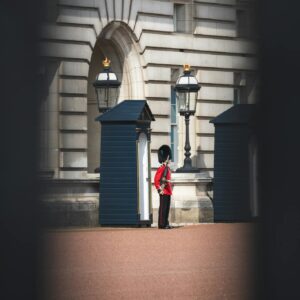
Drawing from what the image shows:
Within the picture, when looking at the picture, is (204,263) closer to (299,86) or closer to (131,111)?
(131,111)

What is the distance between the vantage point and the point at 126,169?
18.6 m

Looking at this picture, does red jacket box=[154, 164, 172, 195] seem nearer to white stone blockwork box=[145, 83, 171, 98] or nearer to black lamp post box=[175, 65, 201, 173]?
black lamp post box=[175, 65, 201, 173]

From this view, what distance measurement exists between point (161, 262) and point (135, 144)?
5818 mm

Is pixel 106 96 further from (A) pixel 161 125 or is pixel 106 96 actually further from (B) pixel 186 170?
(A) pixel 161 125

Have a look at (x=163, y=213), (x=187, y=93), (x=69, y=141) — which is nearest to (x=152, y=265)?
(x=163, y=213)

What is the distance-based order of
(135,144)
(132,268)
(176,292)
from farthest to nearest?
1. (135,144)
2. (132,268)
3. (176,292)

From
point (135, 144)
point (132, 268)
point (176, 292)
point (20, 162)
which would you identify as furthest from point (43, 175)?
point (135, 144)

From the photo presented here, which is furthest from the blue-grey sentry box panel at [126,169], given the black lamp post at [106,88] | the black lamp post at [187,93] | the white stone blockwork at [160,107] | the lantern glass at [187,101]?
the white stone blockwork at [160,107]

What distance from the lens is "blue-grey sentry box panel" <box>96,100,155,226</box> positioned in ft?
60.1

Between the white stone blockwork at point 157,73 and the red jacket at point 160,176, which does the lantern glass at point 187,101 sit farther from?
the white stone blockwork at point 157,73

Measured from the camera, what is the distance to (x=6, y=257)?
3.10 ft

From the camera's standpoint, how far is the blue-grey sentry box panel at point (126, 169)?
1831 centimetres

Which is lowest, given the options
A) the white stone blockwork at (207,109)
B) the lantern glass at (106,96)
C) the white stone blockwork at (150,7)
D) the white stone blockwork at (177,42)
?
the lantern glass at (106,96)

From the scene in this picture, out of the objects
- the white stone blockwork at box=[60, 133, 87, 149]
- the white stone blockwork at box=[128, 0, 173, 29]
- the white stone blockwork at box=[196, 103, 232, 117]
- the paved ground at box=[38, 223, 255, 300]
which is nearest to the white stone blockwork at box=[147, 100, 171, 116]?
the white stone blockwork at box=[196, 103, 232, 117]
